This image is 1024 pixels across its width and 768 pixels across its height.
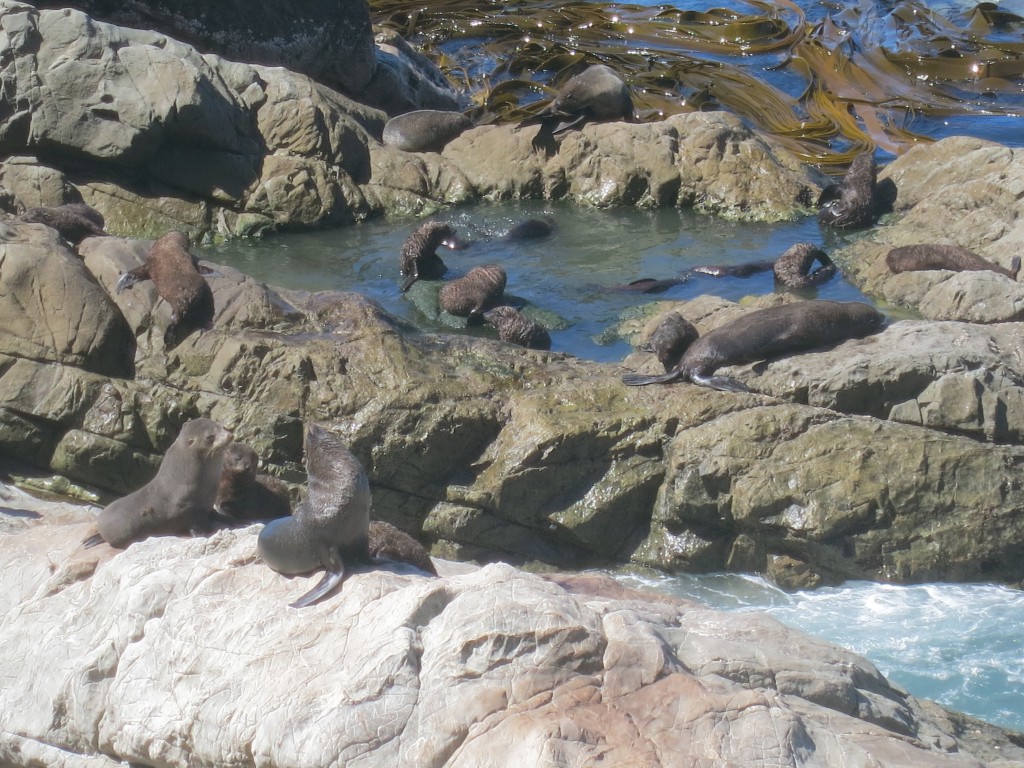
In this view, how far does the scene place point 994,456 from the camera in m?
Answer: 8.27

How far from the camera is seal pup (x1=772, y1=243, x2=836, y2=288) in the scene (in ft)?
40.8

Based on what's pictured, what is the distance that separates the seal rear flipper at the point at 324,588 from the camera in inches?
211

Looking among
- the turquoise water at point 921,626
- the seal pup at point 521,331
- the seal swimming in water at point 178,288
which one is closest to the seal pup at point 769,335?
the turquoise water at point 921,626

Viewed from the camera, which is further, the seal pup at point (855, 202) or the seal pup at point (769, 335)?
the seal pup at point (855, 202)

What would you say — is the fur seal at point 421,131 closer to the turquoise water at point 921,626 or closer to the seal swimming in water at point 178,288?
the seal swimming in water at point 178,288

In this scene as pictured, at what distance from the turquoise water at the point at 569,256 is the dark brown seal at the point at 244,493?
406 centimetres

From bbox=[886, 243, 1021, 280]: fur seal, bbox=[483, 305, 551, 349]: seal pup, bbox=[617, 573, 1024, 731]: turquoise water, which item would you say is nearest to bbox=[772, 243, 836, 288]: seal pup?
bbox=[886, 243, 1021, 280]: fur seal

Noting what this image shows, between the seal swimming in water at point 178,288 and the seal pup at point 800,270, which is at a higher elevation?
the seal swimming in water at point 178,288

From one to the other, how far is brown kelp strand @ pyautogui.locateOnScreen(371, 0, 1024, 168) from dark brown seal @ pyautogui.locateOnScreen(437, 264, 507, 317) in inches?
276

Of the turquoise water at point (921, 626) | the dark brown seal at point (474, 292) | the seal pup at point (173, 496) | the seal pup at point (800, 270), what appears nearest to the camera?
the seal pup at point (173, 496)

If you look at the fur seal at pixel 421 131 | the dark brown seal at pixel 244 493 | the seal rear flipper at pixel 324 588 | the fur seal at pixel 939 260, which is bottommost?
the fur seal at pixel 421 131

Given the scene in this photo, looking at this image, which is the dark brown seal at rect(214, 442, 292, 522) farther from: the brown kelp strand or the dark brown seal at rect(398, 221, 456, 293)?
the brown kelp strand

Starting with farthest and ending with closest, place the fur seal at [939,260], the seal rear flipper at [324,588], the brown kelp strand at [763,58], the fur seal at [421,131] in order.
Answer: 1. the brown kelp strand at [763,58]
2. the fur seal at [421,131]
3. the fur seal at [939,260]
4. the seal rear flipper at [324,588]

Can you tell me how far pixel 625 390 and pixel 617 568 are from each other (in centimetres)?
132
